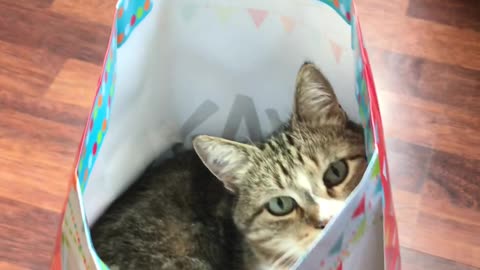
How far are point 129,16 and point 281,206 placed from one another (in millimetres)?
316

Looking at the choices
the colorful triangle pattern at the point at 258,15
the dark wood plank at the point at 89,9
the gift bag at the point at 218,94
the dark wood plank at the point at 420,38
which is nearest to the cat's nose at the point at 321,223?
the gift bag at the point at 218,94

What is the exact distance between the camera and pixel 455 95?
4.17 feet

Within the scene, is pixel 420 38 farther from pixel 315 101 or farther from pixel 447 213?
pixel 315 101

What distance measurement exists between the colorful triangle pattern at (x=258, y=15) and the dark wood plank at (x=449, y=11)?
624 mm

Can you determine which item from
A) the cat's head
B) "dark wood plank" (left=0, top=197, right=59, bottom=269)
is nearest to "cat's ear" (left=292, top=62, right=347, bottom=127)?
the cat's head

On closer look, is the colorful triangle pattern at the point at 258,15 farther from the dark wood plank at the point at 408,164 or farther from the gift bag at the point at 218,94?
the dark wood plank at the point at 408,164

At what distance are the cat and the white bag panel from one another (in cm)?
3

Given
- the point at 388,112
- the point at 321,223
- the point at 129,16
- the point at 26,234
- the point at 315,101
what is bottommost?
the point at 26,234

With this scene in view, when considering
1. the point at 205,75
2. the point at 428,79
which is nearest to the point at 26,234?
the point at 205,75

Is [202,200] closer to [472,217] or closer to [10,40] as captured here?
[472,217]

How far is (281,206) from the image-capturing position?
2.86 ft

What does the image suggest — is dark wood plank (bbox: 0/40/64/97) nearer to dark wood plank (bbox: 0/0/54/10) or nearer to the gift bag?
dark wood plank (bbox: 0/0/54/10)

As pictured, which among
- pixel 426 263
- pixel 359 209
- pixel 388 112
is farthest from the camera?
pixel 388 112

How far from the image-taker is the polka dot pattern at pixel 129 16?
70 cm
